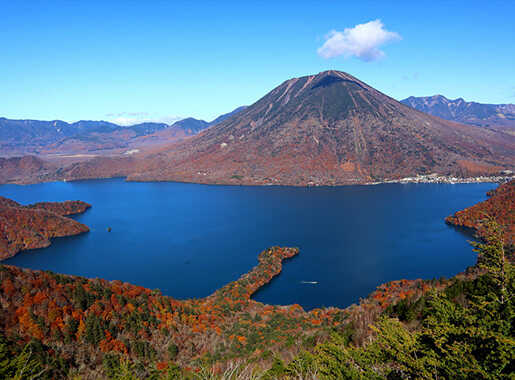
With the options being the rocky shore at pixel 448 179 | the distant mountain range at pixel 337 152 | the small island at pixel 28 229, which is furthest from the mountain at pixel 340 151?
Answer: the small island at pixel 28 229

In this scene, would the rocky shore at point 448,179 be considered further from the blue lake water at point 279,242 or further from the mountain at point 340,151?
the blue lake water at point 279,242

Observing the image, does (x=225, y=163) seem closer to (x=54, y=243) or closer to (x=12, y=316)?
(x=54, y=243)

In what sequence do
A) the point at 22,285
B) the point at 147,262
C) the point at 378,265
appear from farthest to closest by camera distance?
the point at 147,262 → the point at 378,265 → the point at 22,285

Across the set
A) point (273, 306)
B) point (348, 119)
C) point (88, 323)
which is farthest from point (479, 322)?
point (348, 119)

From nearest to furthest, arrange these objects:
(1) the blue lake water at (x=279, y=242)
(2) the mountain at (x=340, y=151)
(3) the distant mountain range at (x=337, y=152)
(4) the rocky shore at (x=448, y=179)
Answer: (1) the blue lake water at (x=279, y=242) < (4) the rocky shore at (x=448, y=179) < (3) the distant mountain range at (x=337, y=152) < (2) the mountain at (x=340, y=151)

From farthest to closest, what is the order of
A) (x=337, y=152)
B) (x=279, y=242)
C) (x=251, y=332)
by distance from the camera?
(x=337, y=152)
(x=279, y=242)
(x=251, y=332)

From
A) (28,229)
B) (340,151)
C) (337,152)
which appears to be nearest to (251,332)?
(28,229)

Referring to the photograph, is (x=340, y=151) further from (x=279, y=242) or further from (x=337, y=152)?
(x=279, y=242)
